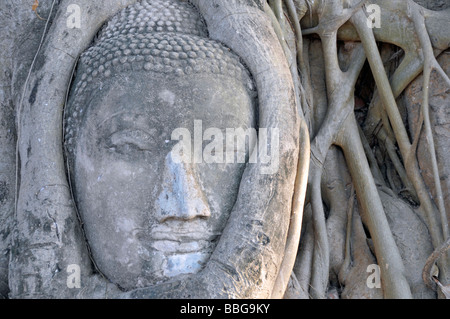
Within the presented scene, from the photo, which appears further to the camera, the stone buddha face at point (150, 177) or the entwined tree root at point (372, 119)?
the entwined tree root at point (372, 119)

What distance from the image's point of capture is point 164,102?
74.9 inches

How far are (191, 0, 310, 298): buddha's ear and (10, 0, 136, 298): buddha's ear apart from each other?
1.51ft

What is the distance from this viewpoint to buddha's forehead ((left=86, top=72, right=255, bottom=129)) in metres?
1.89

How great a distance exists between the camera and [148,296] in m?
1.74

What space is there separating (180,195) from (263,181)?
0.28 metres

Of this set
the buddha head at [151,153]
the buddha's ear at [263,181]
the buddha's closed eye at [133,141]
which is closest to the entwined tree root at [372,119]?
the buddha's ear at [263,181]

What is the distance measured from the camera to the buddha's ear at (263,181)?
71.1 inches

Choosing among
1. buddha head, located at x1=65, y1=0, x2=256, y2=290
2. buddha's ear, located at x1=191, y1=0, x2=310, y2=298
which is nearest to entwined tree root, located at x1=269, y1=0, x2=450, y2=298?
buddha's ear, located at x1=191, y1=0, x2=310, y2=298

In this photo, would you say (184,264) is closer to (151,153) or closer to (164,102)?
(151,153)

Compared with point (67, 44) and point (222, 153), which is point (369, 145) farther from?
point (67, 44)

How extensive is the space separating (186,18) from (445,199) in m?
1.25

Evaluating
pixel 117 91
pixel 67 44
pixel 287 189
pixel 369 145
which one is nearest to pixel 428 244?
pixel 369 145

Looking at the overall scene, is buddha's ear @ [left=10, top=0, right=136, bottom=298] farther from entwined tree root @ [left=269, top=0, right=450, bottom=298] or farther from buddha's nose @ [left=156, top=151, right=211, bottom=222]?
entwined tree root @ [left=269, top=0, right=450, bottom=298]

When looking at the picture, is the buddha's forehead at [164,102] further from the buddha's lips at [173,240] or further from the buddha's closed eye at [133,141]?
the buddha's lips at [173,240]
